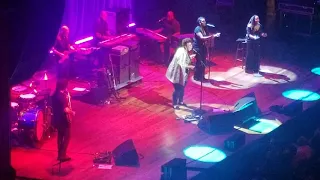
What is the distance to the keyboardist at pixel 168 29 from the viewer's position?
60.3 feet

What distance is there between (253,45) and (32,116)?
8.16 metres

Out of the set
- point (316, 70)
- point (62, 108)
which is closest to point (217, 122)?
point (62, 108)

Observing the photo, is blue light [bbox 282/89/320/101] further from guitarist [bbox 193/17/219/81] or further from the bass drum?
the bass drum

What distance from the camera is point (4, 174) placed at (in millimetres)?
4766

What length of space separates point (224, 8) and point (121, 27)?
590 cm

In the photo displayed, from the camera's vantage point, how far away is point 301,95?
52.9ft

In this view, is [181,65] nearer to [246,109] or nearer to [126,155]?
[246,109]

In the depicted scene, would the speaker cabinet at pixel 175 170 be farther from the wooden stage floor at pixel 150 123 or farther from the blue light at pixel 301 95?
the blue light at pixel 301 95

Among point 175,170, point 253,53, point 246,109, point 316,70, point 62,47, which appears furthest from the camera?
point 316,70

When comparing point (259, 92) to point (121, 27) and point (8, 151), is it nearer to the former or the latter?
point (121, 27)

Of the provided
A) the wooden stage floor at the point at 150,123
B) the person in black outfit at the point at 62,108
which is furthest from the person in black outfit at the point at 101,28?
the person in black outfit at the point at 62,108

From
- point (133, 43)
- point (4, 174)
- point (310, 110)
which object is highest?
point (4, 174)

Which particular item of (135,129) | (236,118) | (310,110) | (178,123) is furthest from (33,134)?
(310,110)

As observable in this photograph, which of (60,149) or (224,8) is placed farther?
(224,8)
